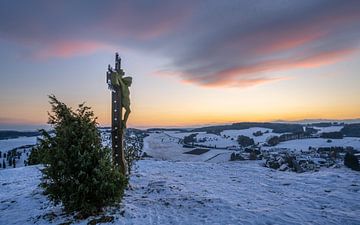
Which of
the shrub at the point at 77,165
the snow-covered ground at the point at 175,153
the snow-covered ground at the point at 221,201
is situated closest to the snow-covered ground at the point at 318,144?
the snow-covered ground at the point at 175,153

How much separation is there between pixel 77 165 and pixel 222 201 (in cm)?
639

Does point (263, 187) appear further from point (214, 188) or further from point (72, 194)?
point (72, 194)

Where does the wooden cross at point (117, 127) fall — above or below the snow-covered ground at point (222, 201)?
above

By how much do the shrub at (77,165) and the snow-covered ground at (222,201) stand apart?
78 cm

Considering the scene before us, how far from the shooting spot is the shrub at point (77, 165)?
9.96m

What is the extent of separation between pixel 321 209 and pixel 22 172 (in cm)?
2320

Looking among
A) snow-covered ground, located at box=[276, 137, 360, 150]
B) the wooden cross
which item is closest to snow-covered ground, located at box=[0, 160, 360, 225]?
the wooden cross

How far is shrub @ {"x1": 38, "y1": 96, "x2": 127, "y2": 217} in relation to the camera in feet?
32.7

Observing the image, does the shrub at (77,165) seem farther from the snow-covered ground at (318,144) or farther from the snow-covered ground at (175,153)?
the snow-covered ground at (318,144)

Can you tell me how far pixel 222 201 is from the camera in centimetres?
1216

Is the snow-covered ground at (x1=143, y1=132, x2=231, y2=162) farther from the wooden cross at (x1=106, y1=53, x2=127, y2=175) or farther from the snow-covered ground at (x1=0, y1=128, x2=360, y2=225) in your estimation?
the wooden cross at (x1=106, y1=53, x2=127, y2=175)

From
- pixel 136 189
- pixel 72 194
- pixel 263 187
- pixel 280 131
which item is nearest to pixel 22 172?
pixel 136 189

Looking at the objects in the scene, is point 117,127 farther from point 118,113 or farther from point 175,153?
point 175,153

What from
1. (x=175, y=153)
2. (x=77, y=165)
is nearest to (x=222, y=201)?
(x=77, y=165)
